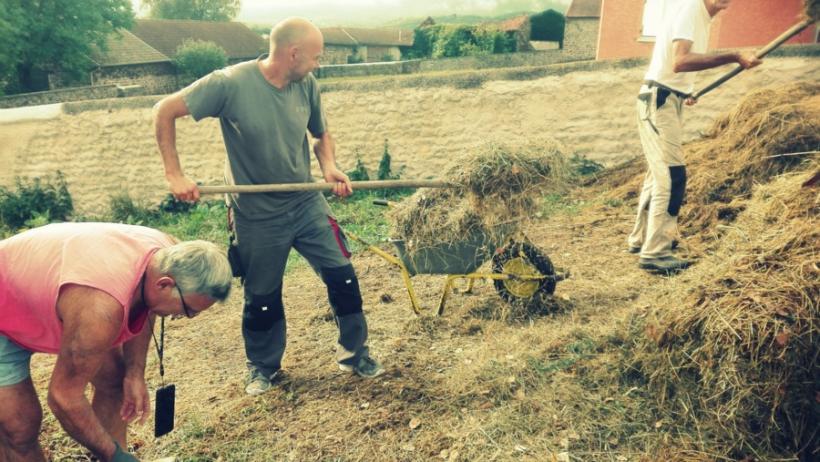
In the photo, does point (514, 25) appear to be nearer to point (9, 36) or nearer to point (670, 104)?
point (9, 36)

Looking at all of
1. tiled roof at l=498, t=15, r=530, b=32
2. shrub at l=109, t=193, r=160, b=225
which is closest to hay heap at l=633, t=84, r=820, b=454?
shrub at l=109, t=193, r=160, b=225

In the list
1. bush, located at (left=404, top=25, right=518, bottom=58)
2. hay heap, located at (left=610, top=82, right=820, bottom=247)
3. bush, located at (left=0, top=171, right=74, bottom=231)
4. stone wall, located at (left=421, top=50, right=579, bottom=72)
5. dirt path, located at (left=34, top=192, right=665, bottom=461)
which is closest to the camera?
dirt path, located at (left=34, top=192, right=665, bottom=461)

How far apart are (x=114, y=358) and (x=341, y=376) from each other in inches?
58.8

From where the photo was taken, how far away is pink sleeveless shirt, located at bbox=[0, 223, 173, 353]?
209 cm

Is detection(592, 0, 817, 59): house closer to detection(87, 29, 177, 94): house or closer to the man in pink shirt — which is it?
the man in pink shirt

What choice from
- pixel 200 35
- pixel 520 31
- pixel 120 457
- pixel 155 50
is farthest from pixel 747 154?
pixel 200 35

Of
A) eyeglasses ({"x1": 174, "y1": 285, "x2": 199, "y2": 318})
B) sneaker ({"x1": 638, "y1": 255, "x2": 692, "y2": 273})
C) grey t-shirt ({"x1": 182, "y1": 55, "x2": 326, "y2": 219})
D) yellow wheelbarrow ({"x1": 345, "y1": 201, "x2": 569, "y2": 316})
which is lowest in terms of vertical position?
sneaker ({"x1": 638, "y1": 255, "x2": 692, "y2": 273})

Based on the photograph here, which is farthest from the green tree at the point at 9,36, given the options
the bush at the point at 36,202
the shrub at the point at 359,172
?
the shrub at the point at 359,172

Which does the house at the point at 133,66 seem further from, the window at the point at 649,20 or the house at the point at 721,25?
the window at the point at 649,20

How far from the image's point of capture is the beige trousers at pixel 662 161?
174 inches

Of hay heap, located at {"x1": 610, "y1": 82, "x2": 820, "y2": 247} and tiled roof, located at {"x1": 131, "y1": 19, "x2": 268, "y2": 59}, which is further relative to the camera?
tiled roof, located at {"x1": 131, "y1": 19, "x2": 268, "y2": 59}

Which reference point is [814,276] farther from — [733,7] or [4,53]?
[4,53]

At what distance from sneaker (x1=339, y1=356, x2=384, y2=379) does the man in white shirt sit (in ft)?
8.01

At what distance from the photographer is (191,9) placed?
6850 centimetres
